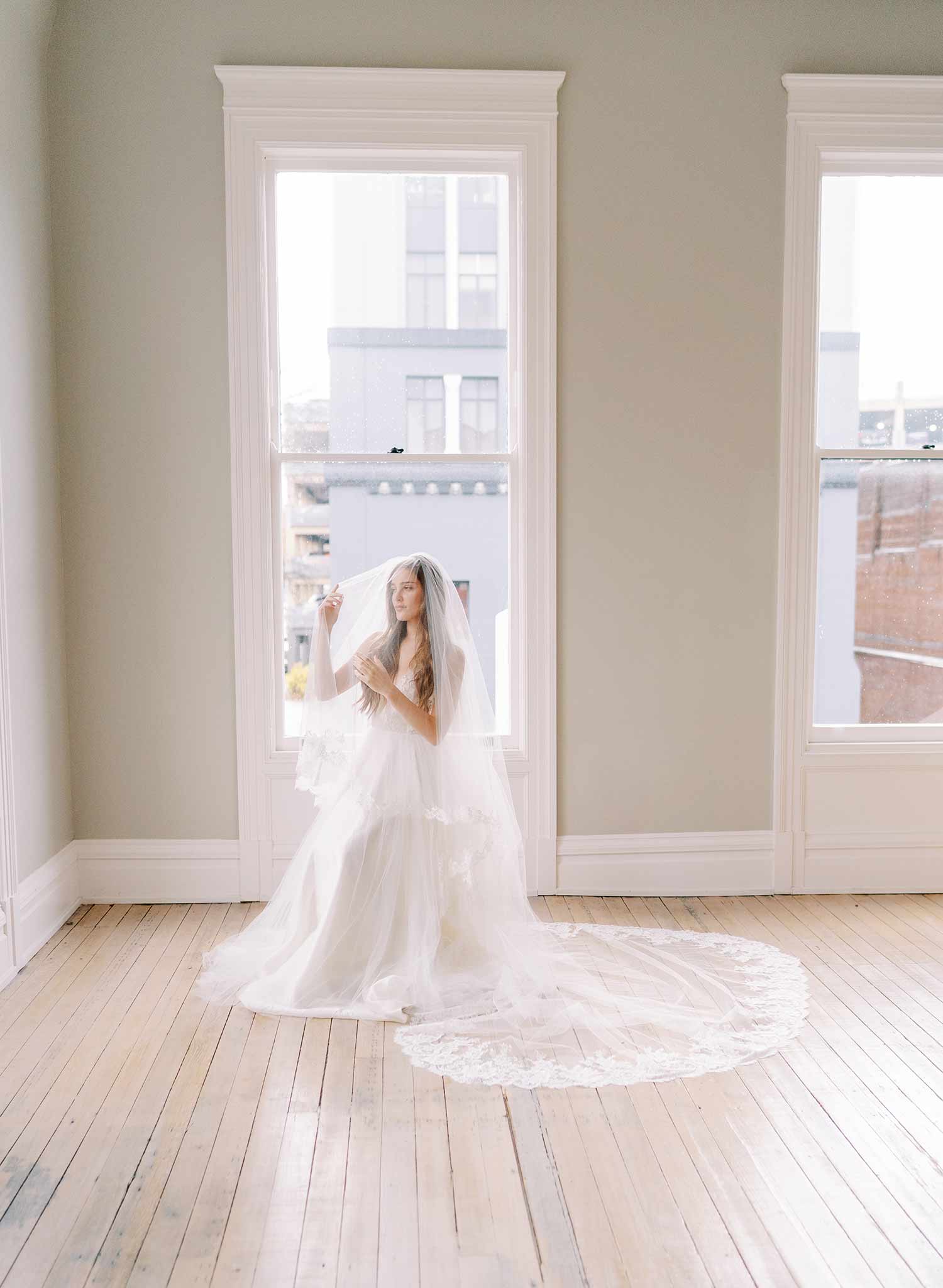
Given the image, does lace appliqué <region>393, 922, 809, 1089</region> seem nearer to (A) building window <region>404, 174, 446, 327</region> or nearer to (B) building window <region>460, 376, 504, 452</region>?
(B) building window <region>460, 376, 504, 452</region>

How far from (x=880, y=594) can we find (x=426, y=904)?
92.8 inches

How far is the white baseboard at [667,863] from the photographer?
4238mm

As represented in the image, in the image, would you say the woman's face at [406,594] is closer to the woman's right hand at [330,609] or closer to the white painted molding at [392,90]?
the woman's right hand at [330,609]

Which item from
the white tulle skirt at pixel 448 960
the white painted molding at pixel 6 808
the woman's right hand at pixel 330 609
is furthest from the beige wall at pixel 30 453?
the woman's right hand at pixel 330 609

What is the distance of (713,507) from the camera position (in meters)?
4.17

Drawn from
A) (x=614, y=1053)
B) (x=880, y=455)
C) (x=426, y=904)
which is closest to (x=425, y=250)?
(x=880, y=455)

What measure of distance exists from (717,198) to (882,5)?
3.23ft

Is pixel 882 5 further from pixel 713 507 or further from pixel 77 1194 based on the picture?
pixel 77 1194

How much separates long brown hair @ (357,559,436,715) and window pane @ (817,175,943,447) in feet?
6.37

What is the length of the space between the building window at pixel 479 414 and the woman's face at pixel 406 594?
3.32 feet

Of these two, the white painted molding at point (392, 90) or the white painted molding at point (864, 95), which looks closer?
the white painted molding at point (392, 90)

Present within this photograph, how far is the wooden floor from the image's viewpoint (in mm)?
2004

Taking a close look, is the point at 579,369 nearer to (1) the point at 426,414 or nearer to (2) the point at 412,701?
(1) the point at 426,414

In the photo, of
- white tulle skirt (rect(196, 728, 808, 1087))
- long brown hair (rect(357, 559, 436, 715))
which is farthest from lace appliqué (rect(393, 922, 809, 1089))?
long brown hair (rect(357, 559, 436, 715))
